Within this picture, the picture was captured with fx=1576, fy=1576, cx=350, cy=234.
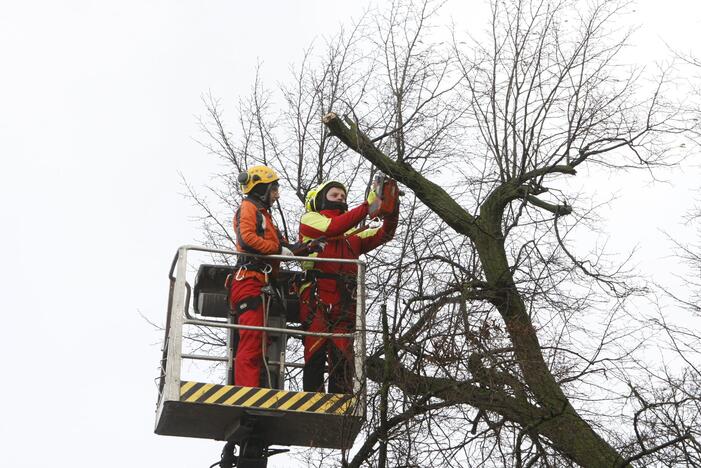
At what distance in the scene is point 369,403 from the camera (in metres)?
11.8

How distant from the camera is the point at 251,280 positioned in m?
13.3

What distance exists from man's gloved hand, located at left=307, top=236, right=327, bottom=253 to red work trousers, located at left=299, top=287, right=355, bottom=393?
1.29 ft

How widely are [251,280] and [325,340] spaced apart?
0.80 metres

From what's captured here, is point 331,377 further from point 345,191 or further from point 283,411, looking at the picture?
point 345,191


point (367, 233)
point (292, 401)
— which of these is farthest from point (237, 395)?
point (367, 233)

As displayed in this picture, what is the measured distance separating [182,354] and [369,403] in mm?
1782

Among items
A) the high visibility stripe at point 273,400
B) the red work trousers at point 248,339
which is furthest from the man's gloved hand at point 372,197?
the high visibility stripe at point 273,400

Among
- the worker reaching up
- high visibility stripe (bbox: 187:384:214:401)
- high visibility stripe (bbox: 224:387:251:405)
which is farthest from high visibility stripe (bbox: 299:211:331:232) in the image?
high visibility stripe (bbox: 187:384:214:401)

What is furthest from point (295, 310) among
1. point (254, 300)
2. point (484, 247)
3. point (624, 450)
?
point (624, 450)

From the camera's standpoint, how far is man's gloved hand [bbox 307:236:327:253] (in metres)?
13.7

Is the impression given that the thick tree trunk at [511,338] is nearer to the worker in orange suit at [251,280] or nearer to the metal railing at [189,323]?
the metal railing at [189,323]

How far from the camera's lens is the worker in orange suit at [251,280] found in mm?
13062

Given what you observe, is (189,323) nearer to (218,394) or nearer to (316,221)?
(218,394)

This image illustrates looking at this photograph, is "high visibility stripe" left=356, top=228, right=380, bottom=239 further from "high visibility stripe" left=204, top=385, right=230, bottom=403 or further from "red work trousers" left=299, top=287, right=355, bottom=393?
"high visibility stripe" left=204, top=385, right=230, bottom=403
